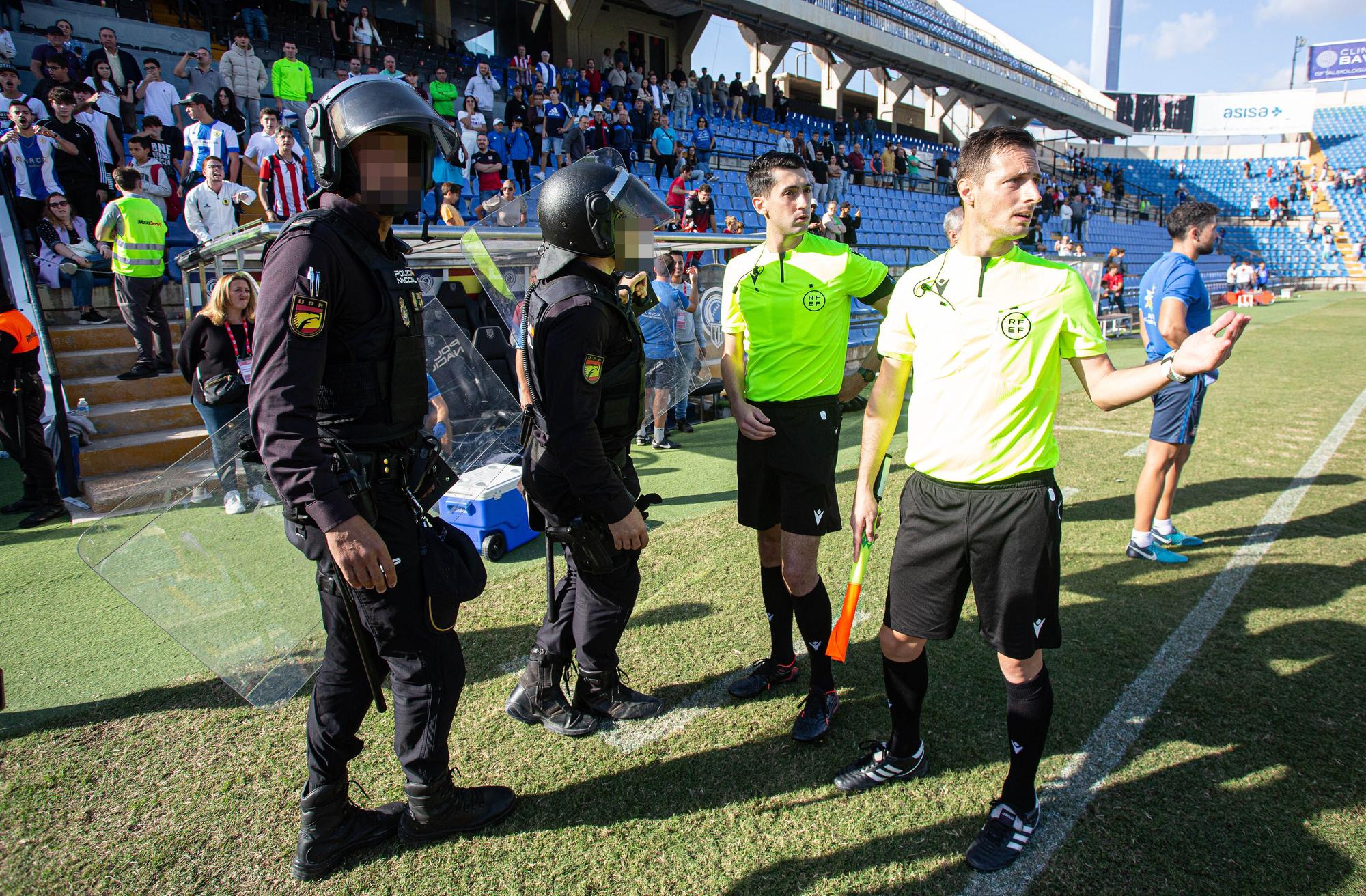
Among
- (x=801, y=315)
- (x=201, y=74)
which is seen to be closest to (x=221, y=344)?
(x=801, y=315)

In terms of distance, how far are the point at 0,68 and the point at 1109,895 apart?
12.5 m

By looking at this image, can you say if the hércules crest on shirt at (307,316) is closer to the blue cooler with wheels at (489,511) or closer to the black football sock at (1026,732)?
the black football sock at (1026,732)

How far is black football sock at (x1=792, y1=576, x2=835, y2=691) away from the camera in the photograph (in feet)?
9.50

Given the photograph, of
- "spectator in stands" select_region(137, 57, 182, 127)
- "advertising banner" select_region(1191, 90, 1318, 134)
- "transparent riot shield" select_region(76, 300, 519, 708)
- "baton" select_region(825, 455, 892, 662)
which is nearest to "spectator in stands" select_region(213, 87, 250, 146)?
"spectator in stands" select_region(137, 57, 182, 127)

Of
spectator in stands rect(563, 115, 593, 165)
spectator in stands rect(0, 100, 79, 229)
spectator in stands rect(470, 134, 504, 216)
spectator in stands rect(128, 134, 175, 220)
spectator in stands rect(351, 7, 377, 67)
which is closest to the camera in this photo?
spectator in stands rect(0, 100, 79, 229)

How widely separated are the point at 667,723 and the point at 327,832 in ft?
4.14

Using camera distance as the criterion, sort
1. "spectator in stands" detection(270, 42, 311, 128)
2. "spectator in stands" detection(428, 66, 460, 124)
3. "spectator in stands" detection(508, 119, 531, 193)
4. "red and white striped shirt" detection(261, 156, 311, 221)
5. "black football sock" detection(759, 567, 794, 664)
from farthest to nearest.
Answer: "spectator in stands" detection(428, 66, 460, 124)
"spectator in stands" detection(508, 119, 531, 193)
"spectator in stands" detection(270, 42, 311, 128)
"red and white striped shirt" detection(261, 156, 311, 221)
"black football sock" detection(759, 567, 794, 664)

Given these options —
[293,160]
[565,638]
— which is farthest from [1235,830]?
[293,160]

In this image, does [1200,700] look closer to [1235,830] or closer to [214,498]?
[1235,830]

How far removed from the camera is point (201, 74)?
1014 centimetres

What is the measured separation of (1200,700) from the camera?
2990mm

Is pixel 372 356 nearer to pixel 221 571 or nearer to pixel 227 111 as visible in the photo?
pixel 221 571

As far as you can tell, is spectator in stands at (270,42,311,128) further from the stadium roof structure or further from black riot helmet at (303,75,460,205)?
the stadium roof structure

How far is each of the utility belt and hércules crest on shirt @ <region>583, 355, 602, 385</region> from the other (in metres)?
0.29
